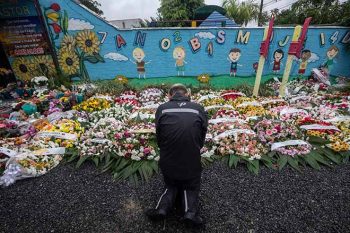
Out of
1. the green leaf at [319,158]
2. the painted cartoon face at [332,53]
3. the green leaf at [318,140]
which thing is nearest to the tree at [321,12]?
the painted cartoon face at [332,53]

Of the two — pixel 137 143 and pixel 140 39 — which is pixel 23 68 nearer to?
pixel 140 39

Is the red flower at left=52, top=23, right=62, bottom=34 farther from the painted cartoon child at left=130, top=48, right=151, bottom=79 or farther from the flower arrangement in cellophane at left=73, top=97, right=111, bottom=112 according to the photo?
the flower arrangement in cellophane at left=73, top=97, right=111, bottom=112

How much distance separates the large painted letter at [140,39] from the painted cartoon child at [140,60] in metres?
0.21

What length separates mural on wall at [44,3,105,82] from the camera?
7469 mm

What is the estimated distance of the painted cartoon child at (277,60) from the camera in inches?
321

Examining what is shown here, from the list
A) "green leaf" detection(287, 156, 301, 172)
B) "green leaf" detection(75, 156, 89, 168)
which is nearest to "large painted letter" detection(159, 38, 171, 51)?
"green leaf" detection(75, 156, 89, 168)

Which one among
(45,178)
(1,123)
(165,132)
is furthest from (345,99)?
(1,123)

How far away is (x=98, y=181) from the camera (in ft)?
11.4

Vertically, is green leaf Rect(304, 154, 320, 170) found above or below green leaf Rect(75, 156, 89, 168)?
below

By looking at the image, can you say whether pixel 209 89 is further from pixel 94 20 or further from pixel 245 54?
pixel 94 20

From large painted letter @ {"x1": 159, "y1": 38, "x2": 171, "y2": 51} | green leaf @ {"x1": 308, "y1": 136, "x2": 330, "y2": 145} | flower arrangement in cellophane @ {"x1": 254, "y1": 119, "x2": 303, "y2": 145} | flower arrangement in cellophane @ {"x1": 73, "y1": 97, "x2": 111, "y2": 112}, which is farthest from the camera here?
large painted letter @ {"x1": 159, "y1": 38, "x2": 171, "y2": 51}

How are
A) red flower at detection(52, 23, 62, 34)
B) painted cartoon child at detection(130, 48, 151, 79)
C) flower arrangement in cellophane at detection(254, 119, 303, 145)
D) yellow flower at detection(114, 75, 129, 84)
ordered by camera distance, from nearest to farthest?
flower arrangement in cellophane at detection(254, 119, 303, 145), red flower at detection(52, 23, 62, 34), painted cartoon child at detection(130, 48, 151, 79), yellow flower at detection(114, 75, 129, 84)

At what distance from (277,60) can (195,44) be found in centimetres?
A: 340

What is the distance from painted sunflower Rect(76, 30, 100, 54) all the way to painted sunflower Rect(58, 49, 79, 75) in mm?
496
